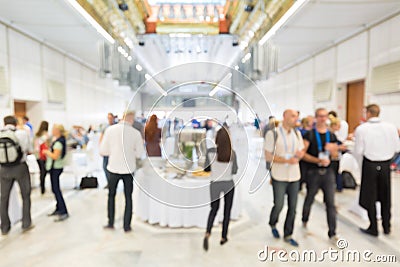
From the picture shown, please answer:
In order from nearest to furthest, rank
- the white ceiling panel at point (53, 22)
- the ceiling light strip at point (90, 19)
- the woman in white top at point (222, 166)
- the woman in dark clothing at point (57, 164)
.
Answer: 1. the woman in white top at point (222, 166)
2. the woman in dark clothing at point (57, 164)
3. the ceiling light strip at point (90, 19)
4. the white ceiling panel at point (53, 22)

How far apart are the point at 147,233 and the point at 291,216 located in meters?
1.48

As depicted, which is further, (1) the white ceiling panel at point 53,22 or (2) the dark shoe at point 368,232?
(1) the white ceiling panel at point 53,22

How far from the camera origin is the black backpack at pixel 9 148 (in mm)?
2645

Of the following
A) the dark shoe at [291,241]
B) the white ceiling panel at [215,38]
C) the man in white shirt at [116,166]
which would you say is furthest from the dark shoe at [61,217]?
the dark shoe at [291,241]

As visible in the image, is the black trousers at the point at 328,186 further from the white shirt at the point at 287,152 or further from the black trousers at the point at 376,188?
the black trousers at the point at 376,188

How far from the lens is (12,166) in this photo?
2752 mm

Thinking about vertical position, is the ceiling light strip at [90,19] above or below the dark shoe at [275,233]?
above

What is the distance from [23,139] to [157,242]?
174cm

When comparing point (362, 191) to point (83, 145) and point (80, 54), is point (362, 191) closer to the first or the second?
point (83, 145)

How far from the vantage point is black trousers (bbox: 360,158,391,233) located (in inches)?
103

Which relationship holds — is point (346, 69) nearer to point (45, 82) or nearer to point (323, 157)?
point (323, 157)

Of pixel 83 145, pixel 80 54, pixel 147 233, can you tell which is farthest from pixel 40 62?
pixel 147 233

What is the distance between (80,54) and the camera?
7.39 meters

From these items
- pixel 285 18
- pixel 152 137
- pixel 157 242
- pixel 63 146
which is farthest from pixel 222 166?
pixel 285 18
